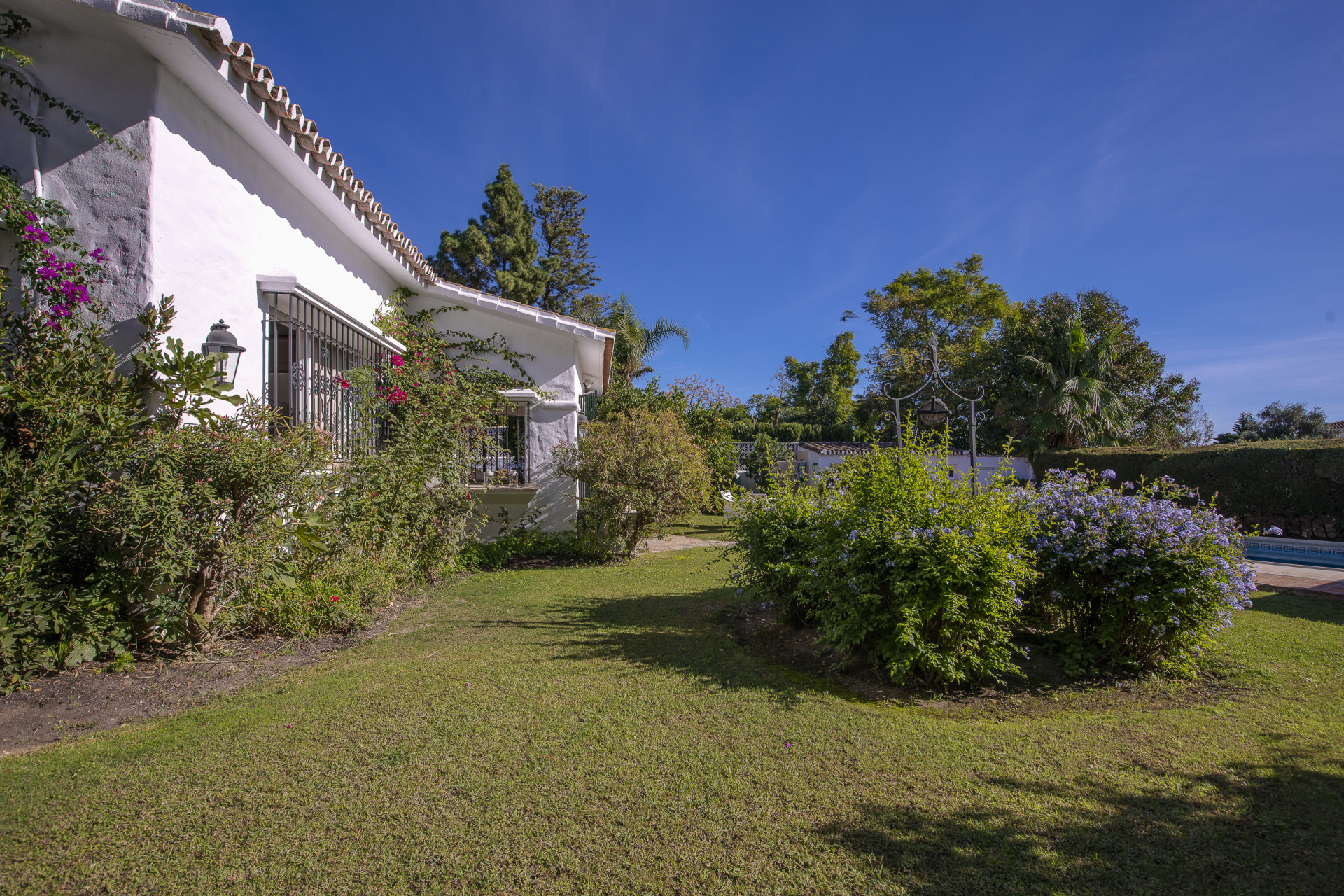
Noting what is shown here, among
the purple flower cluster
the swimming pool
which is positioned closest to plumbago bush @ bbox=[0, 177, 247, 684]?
the purple flower cluster

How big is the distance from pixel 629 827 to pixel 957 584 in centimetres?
251

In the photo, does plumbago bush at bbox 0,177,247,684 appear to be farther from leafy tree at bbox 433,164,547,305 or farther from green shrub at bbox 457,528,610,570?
leafy tree at bbox 433,164,547,305

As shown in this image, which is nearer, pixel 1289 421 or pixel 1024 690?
pixel 1024 690

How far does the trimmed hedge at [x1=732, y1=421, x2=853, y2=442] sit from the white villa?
2787 centimetres

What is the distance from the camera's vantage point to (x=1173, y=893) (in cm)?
216

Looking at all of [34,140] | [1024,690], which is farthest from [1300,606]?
[34,140]

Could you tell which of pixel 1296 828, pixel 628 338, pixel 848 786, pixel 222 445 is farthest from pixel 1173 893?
pixel 628 338

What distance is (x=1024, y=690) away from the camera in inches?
165

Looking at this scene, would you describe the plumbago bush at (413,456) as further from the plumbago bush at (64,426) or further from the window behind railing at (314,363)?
the plumbago bush at (64,426)

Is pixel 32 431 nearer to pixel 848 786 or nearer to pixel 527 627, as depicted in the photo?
pixel 527 627

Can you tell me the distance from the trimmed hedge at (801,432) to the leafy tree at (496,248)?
14383 millimetres

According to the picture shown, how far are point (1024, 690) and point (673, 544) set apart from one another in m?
8.75

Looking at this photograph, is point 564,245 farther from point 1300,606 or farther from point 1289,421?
point 1289,421

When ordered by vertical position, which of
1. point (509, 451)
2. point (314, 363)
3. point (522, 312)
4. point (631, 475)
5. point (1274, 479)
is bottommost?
point (1274, 479)
